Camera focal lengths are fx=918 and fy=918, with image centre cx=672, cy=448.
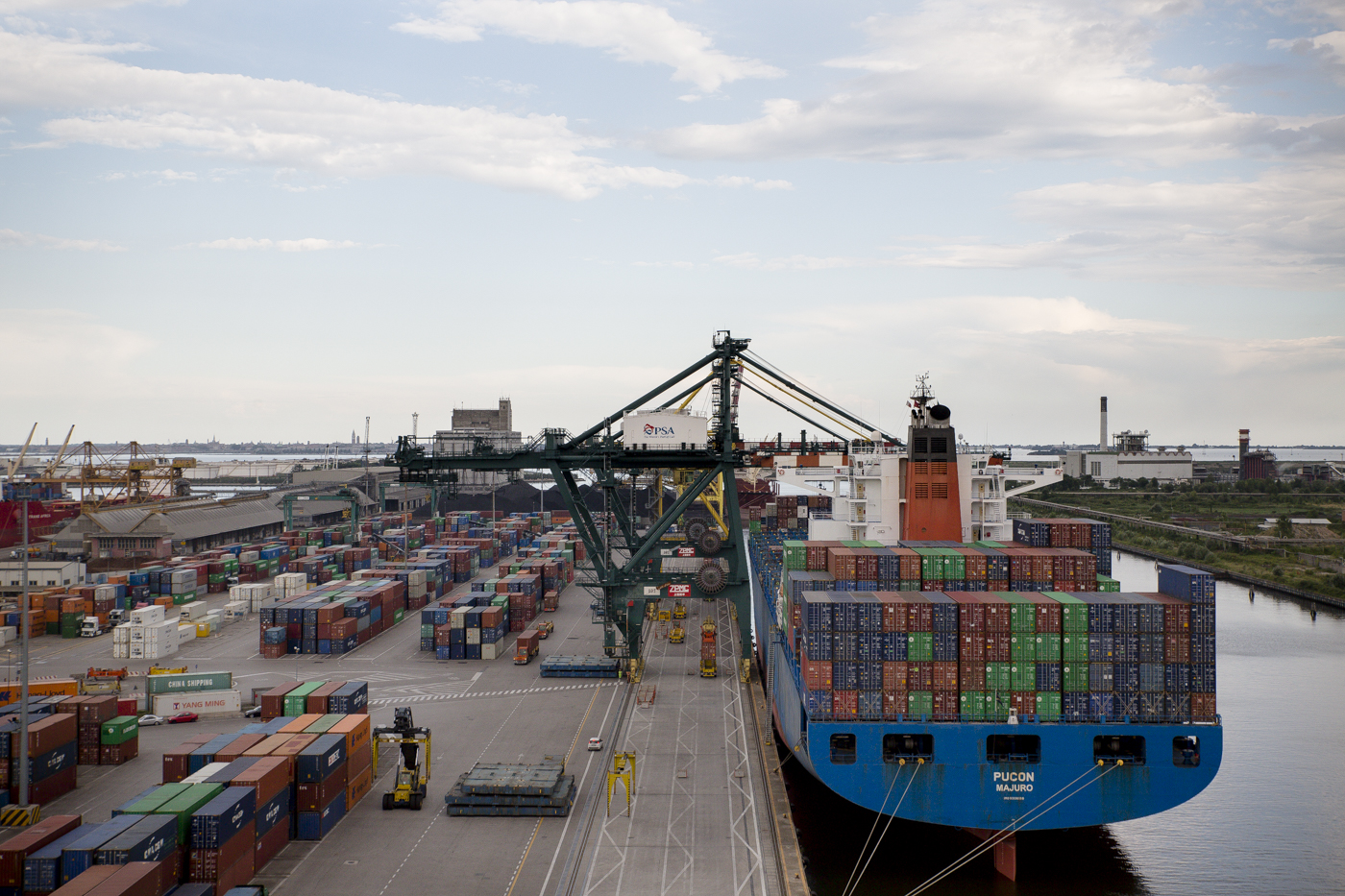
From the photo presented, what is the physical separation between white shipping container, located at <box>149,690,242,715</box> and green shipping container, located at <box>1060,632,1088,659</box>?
32.5 m

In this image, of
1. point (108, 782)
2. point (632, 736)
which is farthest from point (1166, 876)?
point (108, 782)

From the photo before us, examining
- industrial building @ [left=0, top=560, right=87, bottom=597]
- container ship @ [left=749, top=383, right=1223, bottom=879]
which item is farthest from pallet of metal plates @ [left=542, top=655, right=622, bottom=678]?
industrial building @ [left=0, top=560, right=87, bottom=597]

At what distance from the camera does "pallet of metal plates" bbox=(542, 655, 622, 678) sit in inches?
1773

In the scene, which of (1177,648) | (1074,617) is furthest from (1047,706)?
(1177,648)

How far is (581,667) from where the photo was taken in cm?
4525

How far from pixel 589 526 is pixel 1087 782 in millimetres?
27361

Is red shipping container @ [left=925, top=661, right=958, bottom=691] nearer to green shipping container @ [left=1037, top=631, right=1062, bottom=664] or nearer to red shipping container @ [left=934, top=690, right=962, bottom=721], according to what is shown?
red shipping container @ [left=934, top=690, right=962, bottom=721]

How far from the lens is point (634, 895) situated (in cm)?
2155

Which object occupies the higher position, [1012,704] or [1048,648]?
[1048,648]

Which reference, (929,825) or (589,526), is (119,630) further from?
(929,825)

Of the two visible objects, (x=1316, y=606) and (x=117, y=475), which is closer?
Result: (x=1316, y=606)

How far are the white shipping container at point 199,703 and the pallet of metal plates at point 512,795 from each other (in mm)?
15360

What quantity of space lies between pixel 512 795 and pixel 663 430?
20.8m

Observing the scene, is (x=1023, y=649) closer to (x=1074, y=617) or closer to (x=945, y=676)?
(x=1074, y=617)
